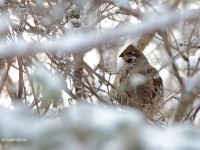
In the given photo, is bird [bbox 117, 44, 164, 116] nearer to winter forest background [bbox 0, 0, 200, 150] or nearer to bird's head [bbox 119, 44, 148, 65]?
bird's head [bbox 119, 44, 148, 65]

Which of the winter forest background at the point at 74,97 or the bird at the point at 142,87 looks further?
the bird at the point at 142,87

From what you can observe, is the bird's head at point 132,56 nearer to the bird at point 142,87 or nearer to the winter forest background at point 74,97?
the bird at point 142,87

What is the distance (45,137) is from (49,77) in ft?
1.61

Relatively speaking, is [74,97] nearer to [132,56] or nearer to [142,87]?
[142,87]

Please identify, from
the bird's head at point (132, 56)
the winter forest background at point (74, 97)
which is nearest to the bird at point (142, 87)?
the bird's head at point (132, 56)

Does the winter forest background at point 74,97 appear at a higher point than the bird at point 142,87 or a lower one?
higher

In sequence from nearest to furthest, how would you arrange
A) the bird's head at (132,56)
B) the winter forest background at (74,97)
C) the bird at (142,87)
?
the winter forest background at (74,97) < the bird at (142,87) < the bird's head at (132,56)

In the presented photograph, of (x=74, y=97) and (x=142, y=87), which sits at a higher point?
(x=74, y=97)

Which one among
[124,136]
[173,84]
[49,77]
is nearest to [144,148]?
[124,136]

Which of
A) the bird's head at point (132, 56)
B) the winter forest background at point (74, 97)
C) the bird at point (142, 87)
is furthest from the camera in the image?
the bird's head at point (132, 56)

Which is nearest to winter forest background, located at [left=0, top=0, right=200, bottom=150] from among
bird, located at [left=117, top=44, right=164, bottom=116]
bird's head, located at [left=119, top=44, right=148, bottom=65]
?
bird, located at [left=117, top=44, right=164, bottom=116]

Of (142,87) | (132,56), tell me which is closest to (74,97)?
(142,87)

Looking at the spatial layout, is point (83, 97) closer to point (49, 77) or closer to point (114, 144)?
point (49, 77)

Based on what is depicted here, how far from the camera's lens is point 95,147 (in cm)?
142
